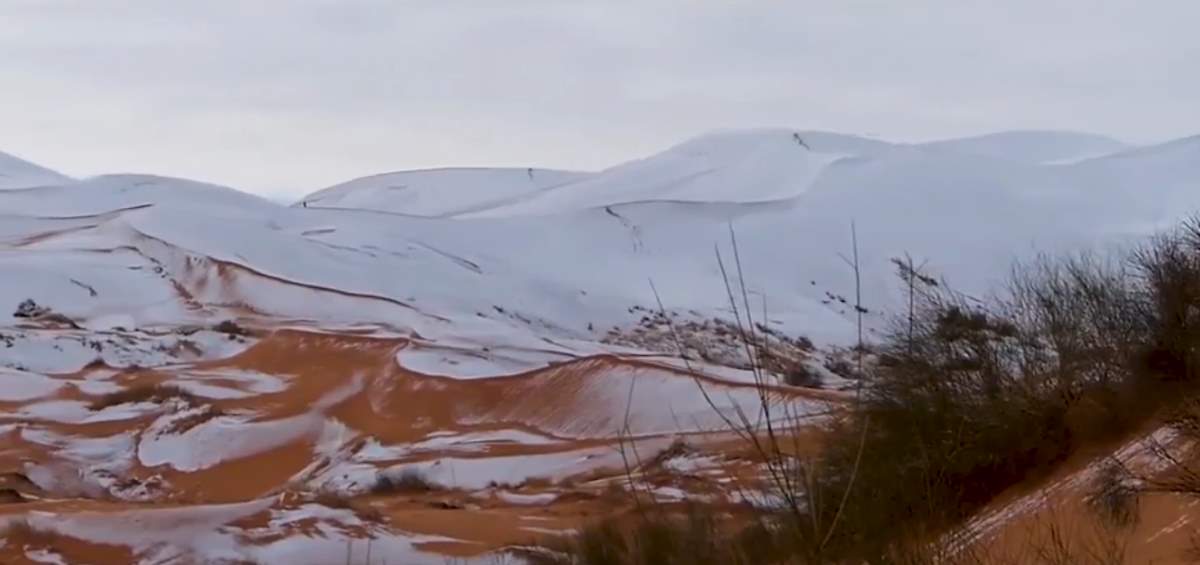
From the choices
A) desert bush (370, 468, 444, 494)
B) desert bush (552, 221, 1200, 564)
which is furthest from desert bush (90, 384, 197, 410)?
desert bush (552, 221, 1200, 564)

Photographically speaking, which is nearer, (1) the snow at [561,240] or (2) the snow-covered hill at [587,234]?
(1) the snow at [561,240]

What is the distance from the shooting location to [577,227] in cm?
6738

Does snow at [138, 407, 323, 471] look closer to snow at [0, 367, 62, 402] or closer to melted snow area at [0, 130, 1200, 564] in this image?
melted snow area at [0, 130, 1200, 564]

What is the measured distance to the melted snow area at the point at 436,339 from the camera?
17812 mm

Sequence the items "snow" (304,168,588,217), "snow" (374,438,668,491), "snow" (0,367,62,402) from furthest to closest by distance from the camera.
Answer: "snow" (304,168,588,217) → "snow" (0,367,62,402) → "snow" (374,438,668,491)

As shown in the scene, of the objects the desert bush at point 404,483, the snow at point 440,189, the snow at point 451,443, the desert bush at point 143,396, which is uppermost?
the snow at point 440,189

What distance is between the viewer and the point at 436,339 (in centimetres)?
3638

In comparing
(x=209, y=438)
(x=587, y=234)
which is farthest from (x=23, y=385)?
(x=587, y=234)

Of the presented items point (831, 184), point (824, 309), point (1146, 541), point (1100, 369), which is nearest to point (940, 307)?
point (1100, 369)

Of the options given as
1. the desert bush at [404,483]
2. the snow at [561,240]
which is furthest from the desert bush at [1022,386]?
the desert bush at [404,483]

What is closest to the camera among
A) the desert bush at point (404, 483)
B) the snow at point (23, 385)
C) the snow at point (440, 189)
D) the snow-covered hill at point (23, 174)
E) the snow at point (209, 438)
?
the desert bush at point (404, 483)

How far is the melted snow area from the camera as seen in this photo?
17.8 metres

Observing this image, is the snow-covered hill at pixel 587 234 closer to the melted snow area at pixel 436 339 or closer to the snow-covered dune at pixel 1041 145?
the melted snow area at pixel 436 339

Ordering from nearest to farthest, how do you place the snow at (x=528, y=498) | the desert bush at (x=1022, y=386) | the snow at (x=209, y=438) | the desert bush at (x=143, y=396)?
the desert bush at (x=1022, y=386) < the snow at (x=528, y=498) < the snow at (x=209, y=438) < the desert bush at (x=143, y=396)
